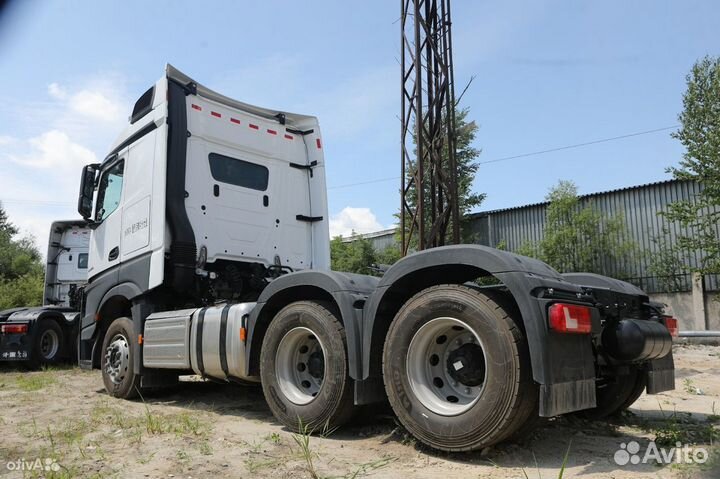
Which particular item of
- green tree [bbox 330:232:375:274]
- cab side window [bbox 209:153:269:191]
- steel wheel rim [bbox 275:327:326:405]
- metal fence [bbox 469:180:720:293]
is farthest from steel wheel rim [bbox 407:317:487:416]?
green tree [bbox 330:232:375:274]

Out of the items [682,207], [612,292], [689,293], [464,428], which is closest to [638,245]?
[689,293]

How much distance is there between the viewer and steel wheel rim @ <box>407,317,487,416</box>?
3783 millimetres

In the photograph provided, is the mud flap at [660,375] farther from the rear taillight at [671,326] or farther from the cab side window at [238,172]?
the cab side window at [238,172]

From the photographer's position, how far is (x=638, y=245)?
20.4m

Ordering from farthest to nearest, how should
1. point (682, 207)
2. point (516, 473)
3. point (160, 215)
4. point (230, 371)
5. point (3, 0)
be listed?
point (682, 207)
point (160, 215)
point (230, 371)
point (3, 0)
point (516, 473)

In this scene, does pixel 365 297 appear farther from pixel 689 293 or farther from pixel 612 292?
pixel 689 293

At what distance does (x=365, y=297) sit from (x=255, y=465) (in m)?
1.49

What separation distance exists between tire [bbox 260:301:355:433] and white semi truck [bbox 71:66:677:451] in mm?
16

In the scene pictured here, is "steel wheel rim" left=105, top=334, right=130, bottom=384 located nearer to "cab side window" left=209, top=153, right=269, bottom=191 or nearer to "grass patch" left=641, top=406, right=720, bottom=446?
"cab side window" left=209, top=153, right=269, bottom=191

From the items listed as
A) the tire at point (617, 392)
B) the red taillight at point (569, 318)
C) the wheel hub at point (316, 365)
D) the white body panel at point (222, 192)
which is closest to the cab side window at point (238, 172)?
the white body panel at point (222, 192)

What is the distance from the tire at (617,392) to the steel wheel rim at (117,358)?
5.28 meters

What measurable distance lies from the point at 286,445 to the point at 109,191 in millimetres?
4992

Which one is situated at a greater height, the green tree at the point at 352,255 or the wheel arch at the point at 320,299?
the green tree at the point at 352,255

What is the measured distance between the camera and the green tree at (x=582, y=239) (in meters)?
20.8
